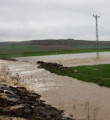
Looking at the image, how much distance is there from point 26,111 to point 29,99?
2521mm

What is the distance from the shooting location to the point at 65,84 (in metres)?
15.3

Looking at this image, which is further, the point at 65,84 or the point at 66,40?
the point at 66,40

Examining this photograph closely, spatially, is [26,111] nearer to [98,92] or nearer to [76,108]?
[76,108]

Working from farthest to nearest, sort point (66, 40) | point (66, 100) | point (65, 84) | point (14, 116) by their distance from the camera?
point (66, 40) < point (65, 84) < point (66, 100) < point (14, 116)

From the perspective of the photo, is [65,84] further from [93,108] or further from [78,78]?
[93,108]

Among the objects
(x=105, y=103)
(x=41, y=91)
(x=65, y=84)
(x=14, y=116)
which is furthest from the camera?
(x=65, y=84)

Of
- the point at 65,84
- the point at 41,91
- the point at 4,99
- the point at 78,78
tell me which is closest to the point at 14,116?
the point at 4,99

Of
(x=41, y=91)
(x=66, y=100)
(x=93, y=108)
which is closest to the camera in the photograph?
(x=93, y=108)

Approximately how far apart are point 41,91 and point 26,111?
16.0ft

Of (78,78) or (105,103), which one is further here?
(78,78)

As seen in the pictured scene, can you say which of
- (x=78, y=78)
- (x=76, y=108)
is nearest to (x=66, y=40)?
(x=78, y=78)

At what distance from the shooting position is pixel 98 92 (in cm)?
1237

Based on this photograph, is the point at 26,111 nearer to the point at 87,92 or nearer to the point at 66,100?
the point at 66,100

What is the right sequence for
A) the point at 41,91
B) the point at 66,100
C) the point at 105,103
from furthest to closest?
the point at 41,91
the point at 66,100
the point at 105,103
